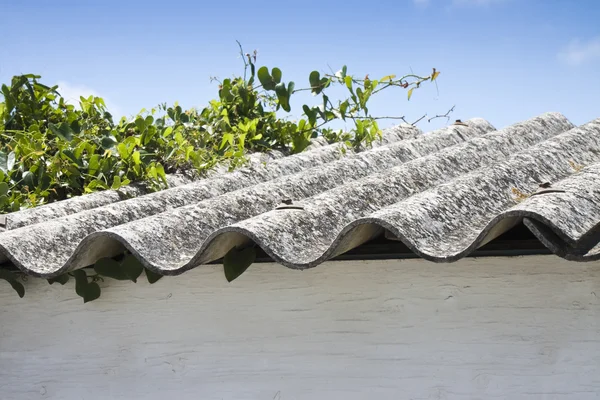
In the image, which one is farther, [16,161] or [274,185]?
[16,161]

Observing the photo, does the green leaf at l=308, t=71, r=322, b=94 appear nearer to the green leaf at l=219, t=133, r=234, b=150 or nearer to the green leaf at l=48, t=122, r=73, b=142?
the green leaf at l=219, t=133, r=234, b=150

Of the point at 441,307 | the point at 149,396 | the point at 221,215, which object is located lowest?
the point at 149,396

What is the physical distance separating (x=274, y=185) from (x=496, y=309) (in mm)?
1372

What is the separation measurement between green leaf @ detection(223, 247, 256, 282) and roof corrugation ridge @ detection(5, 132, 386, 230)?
50.6 inches

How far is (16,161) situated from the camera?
15.1ft

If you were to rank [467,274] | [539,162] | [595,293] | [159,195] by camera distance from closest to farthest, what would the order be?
1. [595,293]
2. [467,274]
3. [539,162]
4. [159,195]

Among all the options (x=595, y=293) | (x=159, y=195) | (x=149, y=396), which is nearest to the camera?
(x=595, y=293)

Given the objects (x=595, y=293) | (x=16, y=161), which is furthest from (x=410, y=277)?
(x=16, y=161)

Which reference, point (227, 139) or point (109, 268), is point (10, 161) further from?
point (109, 268)

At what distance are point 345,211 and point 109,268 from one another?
3.33ft

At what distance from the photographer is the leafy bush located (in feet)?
14.5

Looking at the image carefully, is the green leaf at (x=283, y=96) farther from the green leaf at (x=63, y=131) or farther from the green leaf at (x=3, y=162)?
the green leaf at (x=3, y=162)

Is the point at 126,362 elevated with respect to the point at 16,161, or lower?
lower

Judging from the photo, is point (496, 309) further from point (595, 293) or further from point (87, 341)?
point (87, 341)
